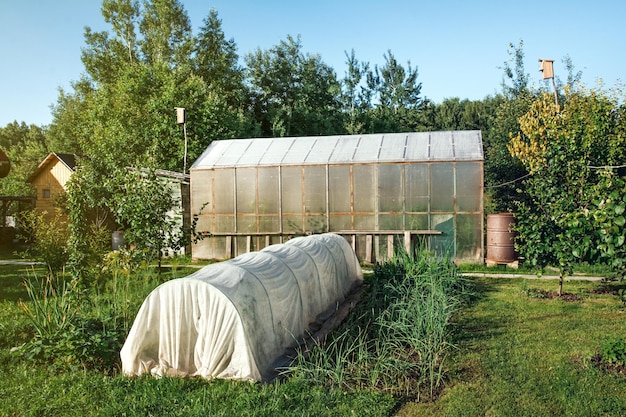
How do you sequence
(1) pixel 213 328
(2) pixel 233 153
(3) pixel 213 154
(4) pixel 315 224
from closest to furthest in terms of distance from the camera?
1. (1) pixel 213 328
2. (4) pixel 315 224
3. (2) pixel 233 153
4. (3) pixel 213 154

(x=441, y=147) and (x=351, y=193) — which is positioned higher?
(x=441, y=147)

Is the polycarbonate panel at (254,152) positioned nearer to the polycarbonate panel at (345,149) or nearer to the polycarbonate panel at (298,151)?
the polycarbonate panel at (298,151)

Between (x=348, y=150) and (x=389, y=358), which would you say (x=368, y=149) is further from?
(x=389, y=358)

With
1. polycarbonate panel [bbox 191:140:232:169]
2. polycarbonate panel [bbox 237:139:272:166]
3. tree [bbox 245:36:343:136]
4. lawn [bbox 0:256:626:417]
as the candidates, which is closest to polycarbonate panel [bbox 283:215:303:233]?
polycarbonate panel [bbox 237:139:272:166]

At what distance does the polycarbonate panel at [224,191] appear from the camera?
1501 centimetres

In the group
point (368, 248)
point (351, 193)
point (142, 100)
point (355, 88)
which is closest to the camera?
point (368, 248)

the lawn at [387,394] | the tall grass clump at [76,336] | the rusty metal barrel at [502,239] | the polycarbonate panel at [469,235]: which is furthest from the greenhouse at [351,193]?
the lawn at [387,394]

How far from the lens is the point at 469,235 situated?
522 inches

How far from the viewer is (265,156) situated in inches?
594

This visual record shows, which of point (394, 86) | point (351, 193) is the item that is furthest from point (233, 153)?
point (394, 86)

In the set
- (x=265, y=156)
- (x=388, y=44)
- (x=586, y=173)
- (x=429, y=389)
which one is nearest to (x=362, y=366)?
(x=429, y=389)

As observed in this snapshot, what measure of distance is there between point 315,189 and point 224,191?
2.63m

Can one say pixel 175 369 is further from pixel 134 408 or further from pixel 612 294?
pixel 612 294

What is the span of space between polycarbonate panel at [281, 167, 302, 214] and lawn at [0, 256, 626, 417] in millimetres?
7952
